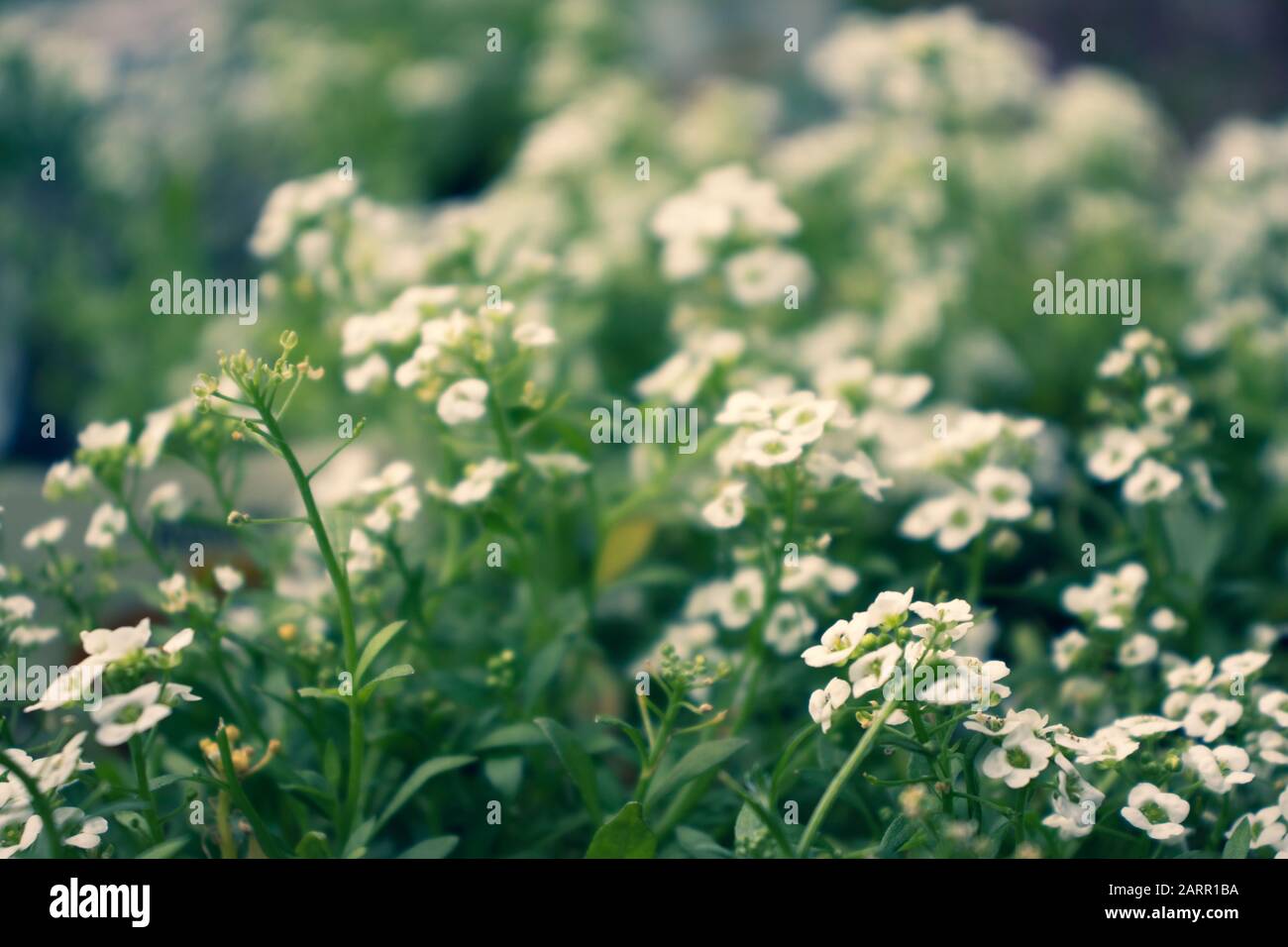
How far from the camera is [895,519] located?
1989 millimetres

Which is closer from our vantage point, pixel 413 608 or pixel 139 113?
pixel 413 608

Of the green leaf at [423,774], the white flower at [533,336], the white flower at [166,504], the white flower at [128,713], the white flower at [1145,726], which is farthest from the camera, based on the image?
the white flower at [166,504]

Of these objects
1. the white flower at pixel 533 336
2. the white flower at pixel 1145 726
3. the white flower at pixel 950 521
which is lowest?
the white flower at pixel 1145 726

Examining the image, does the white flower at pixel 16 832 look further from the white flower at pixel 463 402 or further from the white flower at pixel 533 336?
the white flower at pixel 533 336

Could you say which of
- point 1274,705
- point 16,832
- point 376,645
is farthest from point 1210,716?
point 16,832

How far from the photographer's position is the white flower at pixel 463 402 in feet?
3.86

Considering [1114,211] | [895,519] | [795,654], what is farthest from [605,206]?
[795,654]

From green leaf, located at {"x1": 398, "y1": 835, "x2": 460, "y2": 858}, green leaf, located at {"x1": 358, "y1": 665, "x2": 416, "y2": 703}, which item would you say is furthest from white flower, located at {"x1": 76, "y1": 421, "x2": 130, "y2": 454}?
green leaf, located at {"x1": 398, "y1": 835, "x2": 460, "y2": 858}

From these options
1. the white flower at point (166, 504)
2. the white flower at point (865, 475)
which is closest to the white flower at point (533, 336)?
the white flower at point (865, 475)

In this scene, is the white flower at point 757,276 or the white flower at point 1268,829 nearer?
the white flower at point 1268,829

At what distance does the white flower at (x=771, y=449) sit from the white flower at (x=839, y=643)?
18 centimetres

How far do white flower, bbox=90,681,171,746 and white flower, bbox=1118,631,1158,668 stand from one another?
0.96 meters

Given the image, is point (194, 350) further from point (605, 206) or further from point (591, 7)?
point (591, 7)
